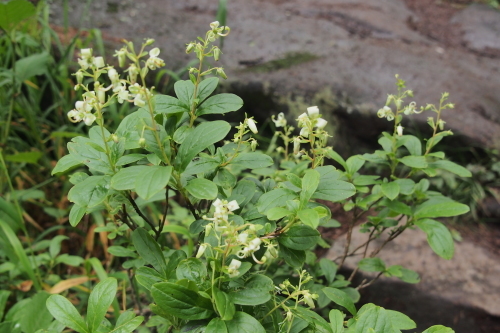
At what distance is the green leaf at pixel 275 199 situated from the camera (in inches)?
33.6

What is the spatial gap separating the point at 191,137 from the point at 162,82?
202cm

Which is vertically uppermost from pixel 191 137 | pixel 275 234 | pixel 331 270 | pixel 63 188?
pixel 191 137

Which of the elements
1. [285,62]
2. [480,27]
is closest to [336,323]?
[285,62]

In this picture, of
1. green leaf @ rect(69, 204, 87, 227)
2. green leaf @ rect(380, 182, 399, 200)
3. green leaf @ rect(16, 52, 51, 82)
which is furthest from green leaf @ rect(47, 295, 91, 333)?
green leaf @ rect(16, 52, 51, 82)

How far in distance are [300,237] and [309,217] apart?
9 centimetres

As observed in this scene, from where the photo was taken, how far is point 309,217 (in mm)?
771

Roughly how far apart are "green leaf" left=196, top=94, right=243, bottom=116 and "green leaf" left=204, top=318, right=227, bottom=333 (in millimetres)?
446

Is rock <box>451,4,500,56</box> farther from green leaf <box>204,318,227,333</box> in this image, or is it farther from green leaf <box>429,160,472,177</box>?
green leaf <box>204,318,227,333</box>

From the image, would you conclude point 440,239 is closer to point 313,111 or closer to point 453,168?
point 453,168

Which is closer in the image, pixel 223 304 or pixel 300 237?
pixel 223 304

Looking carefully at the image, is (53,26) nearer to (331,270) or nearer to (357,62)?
(357,62)

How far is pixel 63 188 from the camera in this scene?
2238 millimetres

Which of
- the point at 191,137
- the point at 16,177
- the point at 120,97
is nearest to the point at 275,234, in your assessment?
the point at 191,137

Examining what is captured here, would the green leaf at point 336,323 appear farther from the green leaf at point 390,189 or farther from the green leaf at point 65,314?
the green leaf at point 65,314
